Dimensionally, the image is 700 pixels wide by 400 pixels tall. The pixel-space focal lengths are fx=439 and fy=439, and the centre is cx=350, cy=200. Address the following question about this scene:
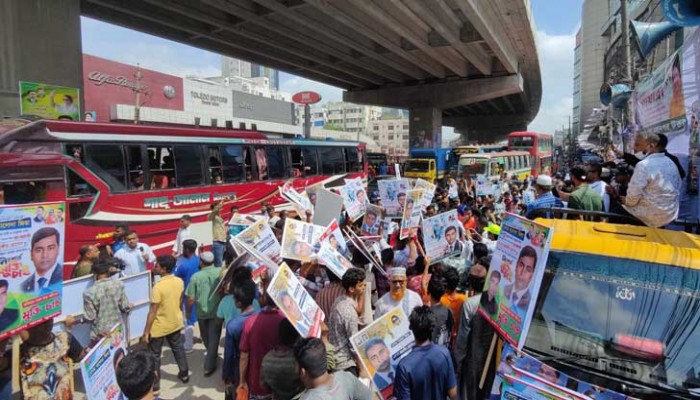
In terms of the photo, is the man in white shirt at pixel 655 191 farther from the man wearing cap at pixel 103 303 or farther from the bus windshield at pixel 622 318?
the man wearing cap at pixel 103 303

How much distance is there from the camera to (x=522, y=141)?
3559cm

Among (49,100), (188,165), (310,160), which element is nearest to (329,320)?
(188,165)

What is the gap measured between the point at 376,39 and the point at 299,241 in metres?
20.9

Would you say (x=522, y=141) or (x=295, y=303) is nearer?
(x=295, y=303)

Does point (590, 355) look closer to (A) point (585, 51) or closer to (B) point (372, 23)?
(B) point (372, 23)

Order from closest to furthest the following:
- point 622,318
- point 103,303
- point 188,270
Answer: point 622,318, point 103,303, point 188,270

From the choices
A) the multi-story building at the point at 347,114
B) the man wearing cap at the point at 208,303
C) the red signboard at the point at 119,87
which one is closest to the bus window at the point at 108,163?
the man wearing cap at the point at 208,303

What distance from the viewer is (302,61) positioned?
3078cm

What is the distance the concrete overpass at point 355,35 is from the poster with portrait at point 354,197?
1131cm

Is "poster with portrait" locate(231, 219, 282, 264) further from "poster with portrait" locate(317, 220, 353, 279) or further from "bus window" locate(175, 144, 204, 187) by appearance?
"bus window" locate(175, 144, 204, 187)

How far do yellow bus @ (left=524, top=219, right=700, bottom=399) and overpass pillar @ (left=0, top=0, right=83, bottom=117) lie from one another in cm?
1474

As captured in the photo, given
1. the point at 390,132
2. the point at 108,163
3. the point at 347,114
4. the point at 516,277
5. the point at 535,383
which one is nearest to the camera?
the point at 535,383

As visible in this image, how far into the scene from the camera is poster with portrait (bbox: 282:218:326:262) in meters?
4.26

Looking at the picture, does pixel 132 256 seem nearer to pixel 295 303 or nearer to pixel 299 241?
pixel 299 241
